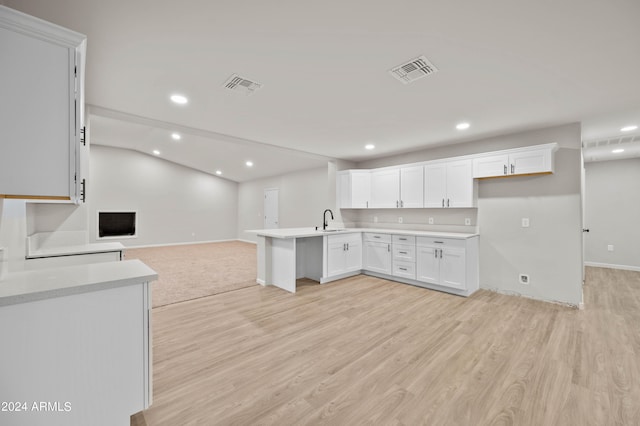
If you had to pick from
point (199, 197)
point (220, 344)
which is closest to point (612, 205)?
point (220, 344)

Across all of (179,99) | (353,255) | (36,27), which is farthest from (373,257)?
(36,27)

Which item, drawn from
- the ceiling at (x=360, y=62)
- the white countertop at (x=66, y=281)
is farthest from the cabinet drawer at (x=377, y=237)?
the white countertop at (x=66, y=281)

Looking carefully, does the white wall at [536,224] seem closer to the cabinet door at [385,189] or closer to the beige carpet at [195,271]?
the cabinet door at [385,189]

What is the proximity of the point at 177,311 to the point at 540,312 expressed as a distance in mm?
4686

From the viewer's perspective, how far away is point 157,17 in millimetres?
1766

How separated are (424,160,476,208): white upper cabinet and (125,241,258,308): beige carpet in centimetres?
355

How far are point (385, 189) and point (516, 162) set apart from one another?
7.28 ft

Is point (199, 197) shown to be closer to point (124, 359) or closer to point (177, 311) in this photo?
point (177, 311)

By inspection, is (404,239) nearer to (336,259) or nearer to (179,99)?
(336,259)

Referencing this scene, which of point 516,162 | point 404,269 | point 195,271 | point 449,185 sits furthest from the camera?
point 195,271

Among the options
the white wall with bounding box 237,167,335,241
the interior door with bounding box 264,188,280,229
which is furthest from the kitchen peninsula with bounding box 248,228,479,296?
the interior door with bounding box 264,188,280,229

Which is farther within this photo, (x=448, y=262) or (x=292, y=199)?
(x=292, y=199)

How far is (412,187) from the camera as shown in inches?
197

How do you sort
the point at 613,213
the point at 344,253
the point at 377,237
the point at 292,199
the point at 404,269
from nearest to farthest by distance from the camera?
the point at 404,269 → the point at 344,253 → the point at 377,237 → the point at 613,213 → the point at 292,199
